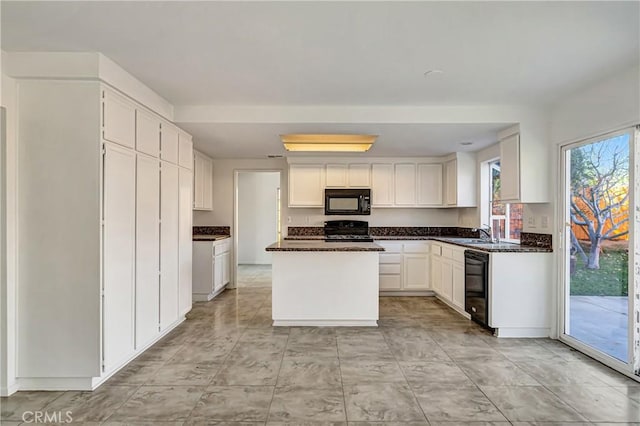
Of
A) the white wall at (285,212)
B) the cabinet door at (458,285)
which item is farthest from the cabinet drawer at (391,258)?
the cabinet door at (458,285)

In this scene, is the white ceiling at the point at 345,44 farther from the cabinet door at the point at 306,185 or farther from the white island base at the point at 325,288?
the cabinet door at the point at 306,185

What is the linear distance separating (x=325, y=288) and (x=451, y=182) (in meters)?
2.91

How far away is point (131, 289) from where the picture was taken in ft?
9.74

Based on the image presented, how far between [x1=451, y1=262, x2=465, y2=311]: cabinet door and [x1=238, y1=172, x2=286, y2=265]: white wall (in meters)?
5.30

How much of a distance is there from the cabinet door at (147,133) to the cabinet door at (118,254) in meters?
0.22

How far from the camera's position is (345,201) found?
5.85 meters

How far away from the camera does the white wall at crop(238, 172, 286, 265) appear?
9078 mm

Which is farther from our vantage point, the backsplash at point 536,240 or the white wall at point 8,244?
the backsplash at point 536,240

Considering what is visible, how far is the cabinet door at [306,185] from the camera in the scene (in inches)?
232

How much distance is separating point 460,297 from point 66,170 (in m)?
4.26

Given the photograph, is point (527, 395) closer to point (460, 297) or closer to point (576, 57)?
point (460, 297)

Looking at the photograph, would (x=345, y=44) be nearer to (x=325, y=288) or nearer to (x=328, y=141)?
(x=328, y=141)

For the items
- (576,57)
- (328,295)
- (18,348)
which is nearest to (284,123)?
(328,295)

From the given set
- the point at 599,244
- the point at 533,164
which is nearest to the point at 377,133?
the point at 533,164
